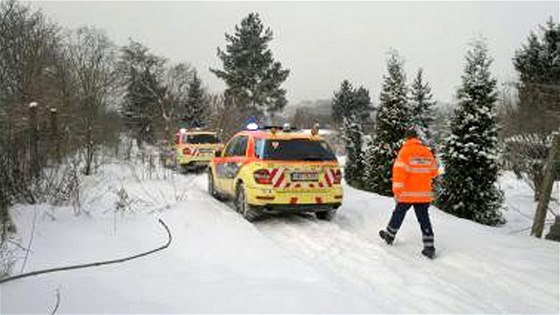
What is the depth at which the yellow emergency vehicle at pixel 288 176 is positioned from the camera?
11023mm

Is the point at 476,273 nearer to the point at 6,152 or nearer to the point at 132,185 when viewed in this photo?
the point at 6,152

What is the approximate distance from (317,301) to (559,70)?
27647mm

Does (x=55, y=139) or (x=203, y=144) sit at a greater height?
(x=55, y=139)

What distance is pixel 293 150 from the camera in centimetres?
1134

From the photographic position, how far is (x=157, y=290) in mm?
Answer: 6211

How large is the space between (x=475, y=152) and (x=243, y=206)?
12502 mm

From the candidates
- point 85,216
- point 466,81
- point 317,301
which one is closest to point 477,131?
point 466,81

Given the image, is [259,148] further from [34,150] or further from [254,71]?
[254,71]

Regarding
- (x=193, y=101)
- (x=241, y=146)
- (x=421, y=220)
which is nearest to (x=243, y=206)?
(x=241, y=146)

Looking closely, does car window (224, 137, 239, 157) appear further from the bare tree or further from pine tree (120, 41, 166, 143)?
pine tree (120, 41, 166, 143)

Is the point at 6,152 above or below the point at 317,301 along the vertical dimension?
above

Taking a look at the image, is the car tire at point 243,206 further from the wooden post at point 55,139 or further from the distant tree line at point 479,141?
the distant tree line at point 479,141

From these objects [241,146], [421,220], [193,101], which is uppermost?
[193,101]

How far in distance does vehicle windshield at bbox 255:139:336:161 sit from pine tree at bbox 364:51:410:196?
662 inches
